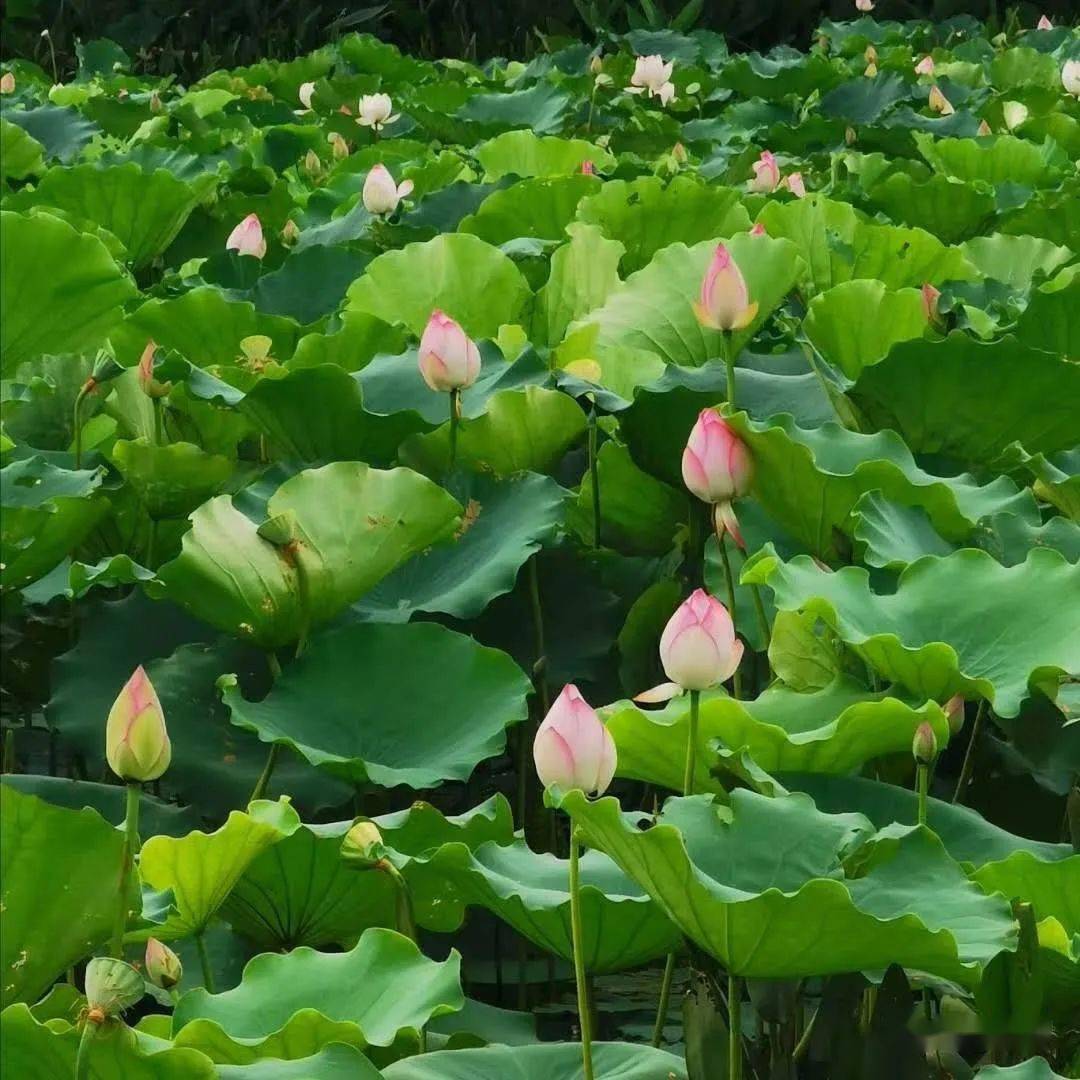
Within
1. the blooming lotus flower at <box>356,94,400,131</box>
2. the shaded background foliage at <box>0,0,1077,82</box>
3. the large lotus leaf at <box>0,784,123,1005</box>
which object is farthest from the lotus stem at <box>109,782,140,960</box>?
the shaded background foliage at <box>0,0,1077,82</box>

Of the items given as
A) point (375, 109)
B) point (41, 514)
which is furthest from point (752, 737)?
point (375, 109)

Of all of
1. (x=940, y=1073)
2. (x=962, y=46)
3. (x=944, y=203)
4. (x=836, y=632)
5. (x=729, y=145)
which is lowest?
(x=962, y=46)

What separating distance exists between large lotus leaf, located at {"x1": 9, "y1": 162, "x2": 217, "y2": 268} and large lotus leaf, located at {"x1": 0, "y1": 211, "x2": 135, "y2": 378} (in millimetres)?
627

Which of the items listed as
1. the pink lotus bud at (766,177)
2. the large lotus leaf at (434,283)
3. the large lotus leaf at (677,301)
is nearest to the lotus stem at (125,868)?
the large lotus leaf at (677,301)

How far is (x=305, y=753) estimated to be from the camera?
1477 mm

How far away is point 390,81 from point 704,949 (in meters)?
5.01

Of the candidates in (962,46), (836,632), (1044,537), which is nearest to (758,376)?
(1044,537)

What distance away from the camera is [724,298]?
1.77 m

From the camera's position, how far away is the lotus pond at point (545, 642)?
Result: 1.11m

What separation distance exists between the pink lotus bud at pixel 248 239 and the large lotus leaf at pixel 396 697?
1.11 metres

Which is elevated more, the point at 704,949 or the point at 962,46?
the point at 704,949

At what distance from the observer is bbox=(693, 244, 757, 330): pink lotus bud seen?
1.76 m

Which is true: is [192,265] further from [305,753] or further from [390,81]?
[390,81]

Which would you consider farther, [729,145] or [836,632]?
[729,145]
